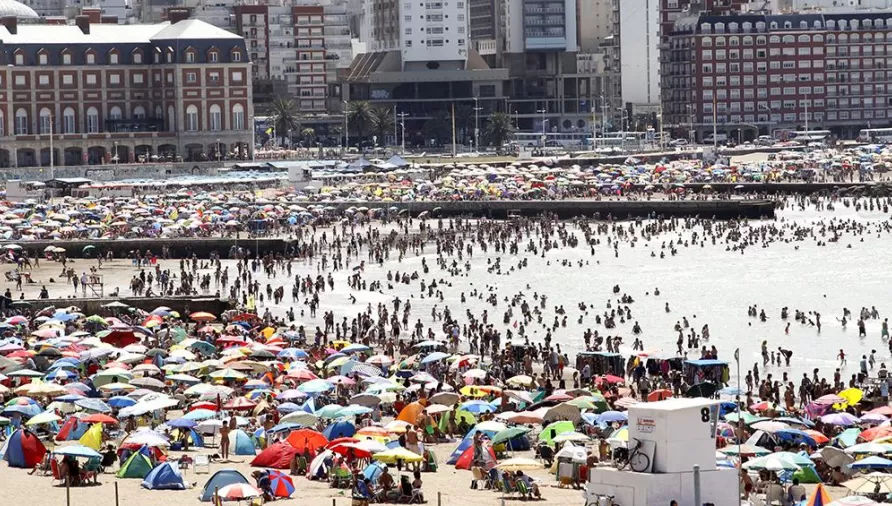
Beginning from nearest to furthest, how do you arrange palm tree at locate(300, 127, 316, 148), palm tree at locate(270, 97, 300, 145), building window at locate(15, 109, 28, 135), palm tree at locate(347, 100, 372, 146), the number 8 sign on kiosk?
the number 8 sign on kiosk, building window at locate(15, 109, 28, 135), palm tree at locate(270, 97, 300, 145), palm tree at locate(347, 100, 372, 146), palm tree at locate(300, 127, 316, 148)

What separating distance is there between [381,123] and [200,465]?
123925 millimetres

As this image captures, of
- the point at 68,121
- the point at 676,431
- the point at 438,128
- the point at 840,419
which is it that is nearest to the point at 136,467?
the point at 676,431

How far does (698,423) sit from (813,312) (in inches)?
1540

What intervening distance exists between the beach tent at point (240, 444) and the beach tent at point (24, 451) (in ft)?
A: 11.4

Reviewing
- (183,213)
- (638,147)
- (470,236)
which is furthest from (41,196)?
(638,147)

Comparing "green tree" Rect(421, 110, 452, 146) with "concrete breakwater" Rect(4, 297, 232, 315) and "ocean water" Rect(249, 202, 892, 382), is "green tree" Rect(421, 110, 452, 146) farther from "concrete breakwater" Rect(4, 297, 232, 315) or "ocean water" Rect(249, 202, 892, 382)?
"concrete breakwater" Rect(4, 297, 232, 315)

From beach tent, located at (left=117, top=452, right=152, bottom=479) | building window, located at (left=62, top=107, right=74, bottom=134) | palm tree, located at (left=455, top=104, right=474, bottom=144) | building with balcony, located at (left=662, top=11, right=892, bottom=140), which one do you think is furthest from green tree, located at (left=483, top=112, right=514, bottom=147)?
beach tent, located at (left=117, top=452, right=152, bottom=479)

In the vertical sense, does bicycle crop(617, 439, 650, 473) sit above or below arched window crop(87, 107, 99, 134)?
below

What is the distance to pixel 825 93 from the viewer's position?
521ft

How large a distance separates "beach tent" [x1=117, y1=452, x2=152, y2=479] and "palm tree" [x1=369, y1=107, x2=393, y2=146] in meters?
124

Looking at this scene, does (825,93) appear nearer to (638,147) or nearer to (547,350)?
(638,147)

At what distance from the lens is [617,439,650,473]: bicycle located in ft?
72.0

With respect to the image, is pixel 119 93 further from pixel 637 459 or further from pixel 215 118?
pixel 637 459

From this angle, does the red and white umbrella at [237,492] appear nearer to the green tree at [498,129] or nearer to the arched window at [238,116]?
the arched window at [238,116]
